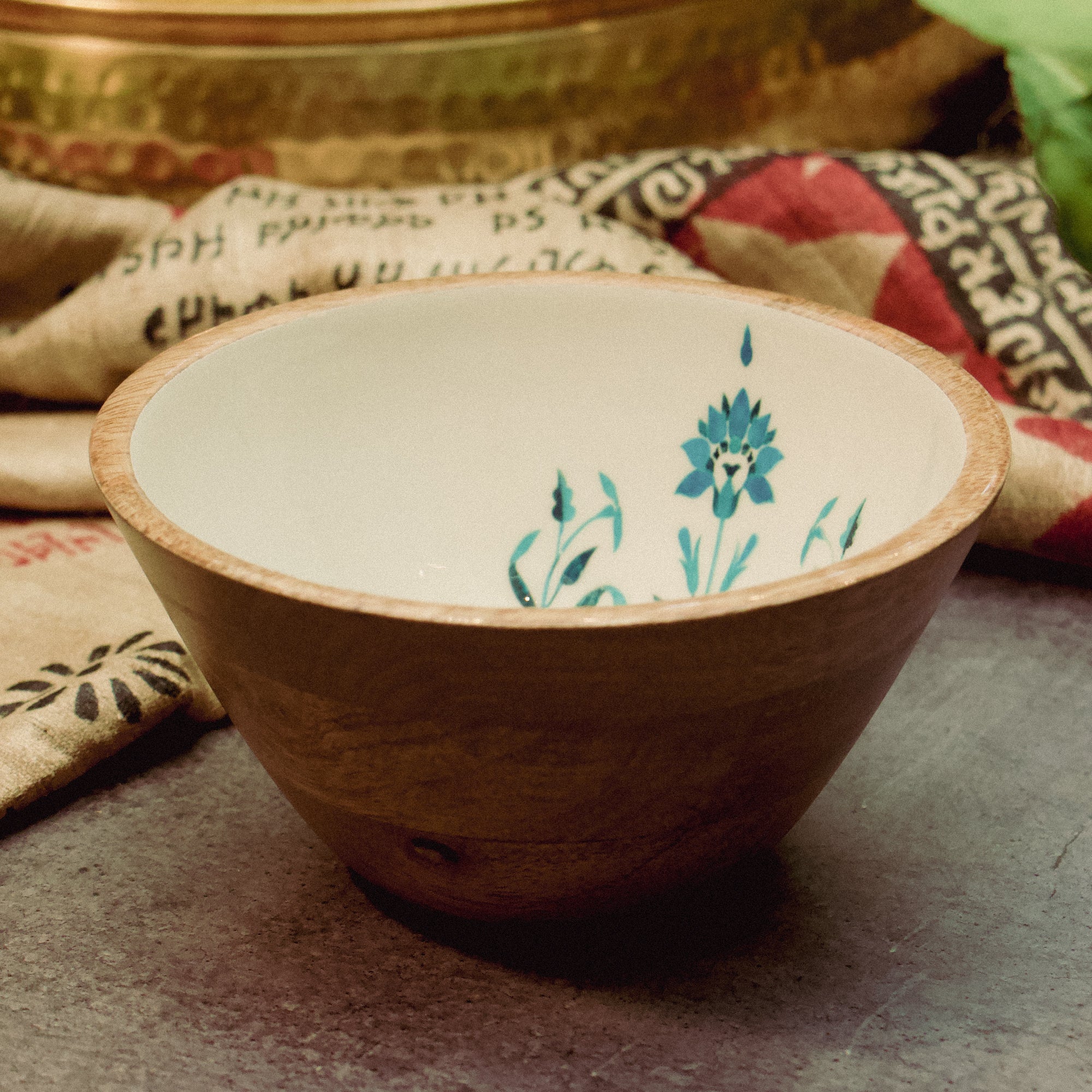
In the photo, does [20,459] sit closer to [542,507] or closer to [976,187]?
[542,507]

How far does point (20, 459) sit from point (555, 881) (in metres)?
0.55

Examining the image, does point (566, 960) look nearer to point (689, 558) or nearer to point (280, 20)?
point (689, 558)

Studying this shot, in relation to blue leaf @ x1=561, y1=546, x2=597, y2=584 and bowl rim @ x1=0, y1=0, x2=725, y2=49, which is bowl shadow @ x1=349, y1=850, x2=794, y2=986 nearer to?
blue leaf @ x1=561, y1=546, x2=597, y2=584

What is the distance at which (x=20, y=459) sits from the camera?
2.57ft

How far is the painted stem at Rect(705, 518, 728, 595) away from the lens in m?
0.60

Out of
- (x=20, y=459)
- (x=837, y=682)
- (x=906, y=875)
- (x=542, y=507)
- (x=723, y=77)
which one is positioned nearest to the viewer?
(x=837, y=682)

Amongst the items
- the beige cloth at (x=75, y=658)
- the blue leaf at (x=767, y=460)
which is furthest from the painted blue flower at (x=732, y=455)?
the beige cloth at (x=75, y=658)

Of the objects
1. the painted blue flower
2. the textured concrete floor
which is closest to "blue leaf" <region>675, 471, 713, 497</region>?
the painted blue flower

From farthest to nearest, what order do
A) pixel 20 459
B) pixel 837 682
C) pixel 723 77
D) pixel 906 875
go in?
pixel 723 77, pixel 20 459, pixel 906 875, pixel 837 682

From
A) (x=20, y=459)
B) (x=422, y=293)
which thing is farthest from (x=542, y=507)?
(x=20, y=459)

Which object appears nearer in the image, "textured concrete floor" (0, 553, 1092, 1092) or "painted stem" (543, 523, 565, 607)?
"textured concrete floor" (0, 553, 1092, 1092)

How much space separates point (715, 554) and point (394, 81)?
552 mm

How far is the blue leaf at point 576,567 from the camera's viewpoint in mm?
617

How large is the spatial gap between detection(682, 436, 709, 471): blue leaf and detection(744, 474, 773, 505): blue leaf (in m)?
0.02
